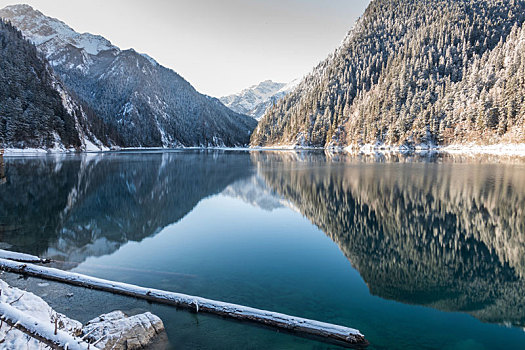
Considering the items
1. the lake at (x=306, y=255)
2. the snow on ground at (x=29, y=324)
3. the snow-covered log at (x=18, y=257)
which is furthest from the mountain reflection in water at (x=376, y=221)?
the snow on ground at (x=29, y=324)

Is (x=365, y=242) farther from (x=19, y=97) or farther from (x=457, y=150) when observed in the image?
(x=19, y=97)

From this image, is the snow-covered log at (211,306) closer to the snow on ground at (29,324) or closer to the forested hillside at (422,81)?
the snow on ground at (29,324)

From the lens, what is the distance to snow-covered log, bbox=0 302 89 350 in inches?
135

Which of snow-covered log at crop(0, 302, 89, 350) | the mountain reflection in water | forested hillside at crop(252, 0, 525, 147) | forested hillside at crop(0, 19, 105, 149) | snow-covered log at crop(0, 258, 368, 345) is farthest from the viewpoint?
forested hillside at crop(252, 0, 525, 147)

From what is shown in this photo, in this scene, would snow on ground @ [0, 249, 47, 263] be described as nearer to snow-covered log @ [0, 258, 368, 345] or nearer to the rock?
snow-covered log @ [0, 258, 368, 345]

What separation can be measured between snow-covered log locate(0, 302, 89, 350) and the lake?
14.7 feet

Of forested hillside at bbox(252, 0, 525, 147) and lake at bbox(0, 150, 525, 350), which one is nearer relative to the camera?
lake at bbox(0, 150, 525, 350)

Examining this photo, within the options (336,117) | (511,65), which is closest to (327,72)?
(336,117)

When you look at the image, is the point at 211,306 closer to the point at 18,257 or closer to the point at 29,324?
the point at 29,324

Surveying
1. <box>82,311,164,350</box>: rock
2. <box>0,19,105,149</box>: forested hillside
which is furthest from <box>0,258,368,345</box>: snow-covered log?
<box>0,19,105,149</box>: forested hillside

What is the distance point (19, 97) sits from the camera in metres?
93.9

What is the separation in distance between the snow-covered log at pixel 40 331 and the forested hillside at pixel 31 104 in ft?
340

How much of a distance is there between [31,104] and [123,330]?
116985 mm

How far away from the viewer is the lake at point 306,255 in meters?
8.32
